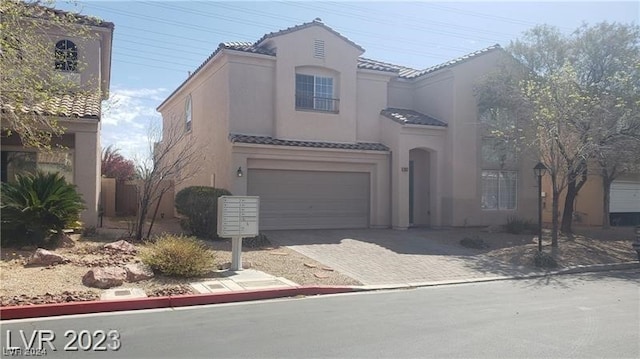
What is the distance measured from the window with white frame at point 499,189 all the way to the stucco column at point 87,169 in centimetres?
1463

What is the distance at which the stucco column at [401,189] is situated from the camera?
19422 millimetres

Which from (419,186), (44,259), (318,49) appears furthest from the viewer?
(419,186)

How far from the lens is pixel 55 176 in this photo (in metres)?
12.9

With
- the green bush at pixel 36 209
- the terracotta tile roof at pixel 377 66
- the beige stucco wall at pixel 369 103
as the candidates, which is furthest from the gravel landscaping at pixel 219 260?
the terracotta tile roof at pixel 377 66

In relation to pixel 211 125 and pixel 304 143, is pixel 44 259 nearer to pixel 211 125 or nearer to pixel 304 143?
pixel 304 143

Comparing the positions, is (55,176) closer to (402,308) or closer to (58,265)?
(58,265)

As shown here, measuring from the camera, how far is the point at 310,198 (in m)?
19.1

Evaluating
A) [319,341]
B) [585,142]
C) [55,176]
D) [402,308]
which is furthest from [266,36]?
[319,341]

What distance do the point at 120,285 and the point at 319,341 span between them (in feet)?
15.6

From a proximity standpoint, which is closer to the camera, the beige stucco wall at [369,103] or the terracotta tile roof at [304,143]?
the terracotta tile roof at [304,143]

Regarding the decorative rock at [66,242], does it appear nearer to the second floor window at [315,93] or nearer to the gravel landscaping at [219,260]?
the gravel landscaping at [219,260]

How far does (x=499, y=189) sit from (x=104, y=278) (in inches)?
674

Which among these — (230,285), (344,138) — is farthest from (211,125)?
(230,285)

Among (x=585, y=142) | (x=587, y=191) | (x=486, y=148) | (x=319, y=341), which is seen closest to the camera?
(x=319, y=341)
